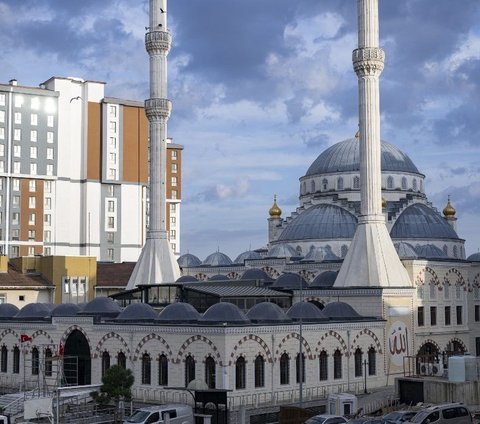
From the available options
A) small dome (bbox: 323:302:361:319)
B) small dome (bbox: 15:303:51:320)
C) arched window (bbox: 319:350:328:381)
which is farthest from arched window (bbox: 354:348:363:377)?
small dome (bbox: 15:303:51:320)

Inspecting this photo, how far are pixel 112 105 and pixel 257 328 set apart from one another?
56695 millimetres

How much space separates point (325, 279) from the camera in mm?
51562

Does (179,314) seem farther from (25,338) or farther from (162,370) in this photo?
(25,338)

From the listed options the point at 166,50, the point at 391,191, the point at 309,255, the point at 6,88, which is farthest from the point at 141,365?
the point at 6,88

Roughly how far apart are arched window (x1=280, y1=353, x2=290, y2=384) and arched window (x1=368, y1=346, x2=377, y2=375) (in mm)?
5848

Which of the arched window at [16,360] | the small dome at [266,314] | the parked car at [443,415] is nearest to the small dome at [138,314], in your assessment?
the small dome at [266,314]

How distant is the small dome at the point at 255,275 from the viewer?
187 feet

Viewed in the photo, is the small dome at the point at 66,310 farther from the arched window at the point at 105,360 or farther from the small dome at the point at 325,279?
the small dome at the point at 325,279

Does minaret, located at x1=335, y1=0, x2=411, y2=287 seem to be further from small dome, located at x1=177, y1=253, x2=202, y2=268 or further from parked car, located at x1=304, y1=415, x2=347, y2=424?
small dome, located at x1=177, y1=253, x2=202, y2=268

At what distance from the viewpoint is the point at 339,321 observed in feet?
137

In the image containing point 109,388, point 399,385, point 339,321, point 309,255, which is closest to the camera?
point 109,388

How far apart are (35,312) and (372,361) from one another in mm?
18464

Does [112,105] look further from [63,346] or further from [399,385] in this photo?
[399,385]

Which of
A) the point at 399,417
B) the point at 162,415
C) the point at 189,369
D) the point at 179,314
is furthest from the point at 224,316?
the point at 399,417
